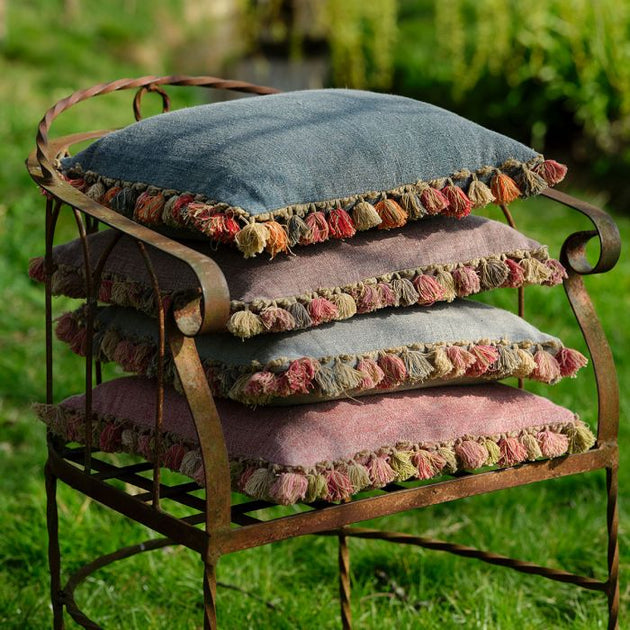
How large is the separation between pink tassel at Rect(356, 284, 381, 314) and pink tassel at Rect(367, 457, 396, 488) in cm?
23

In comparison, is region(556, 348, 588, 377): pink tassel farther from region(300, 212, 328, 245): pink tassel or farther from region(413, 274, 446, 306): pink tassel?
region(300, 212, 328, 245): pink tassel

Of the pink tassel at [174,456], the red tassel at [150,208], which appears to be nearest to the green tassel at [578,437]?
the pink tassel at [174,456]

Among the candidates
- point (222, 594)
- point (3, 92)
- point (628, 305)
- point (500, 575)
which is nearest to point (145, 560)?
point (222, 594)

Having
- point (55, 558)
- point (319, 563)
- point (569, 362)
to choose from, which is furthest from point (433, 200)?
point (319, 563)

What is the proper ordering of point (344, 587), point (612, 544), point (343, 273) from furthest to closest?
1. point (344, 587)
2. point (612, 544)
3. point (343, 273)

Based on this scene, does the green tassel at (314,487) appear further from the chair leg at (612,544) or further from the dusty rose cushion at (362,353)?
the chair leg at (612,544)

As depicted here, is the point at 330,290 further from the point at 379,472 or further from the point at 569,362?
the point at 569,362

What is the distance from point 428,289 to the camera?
183cm

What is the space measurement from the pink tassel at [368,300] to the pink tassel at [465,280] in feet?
0.52

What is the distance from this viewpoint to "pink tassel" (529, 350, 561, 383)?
190 centimetres

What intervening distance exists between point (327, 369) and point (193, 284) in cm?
27

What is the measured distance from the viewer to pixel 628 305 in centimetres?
427

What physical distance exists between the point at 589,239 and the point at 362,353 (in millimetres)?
494

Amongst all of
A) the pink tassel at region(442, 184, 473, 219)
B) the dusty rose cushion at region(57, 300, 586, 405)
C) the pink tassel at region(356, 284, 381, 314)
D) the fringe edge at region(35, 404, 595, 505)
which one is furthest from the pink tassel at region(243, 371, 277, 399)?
the pink tassel at region(442, 184, 473, 219)
